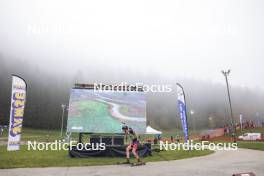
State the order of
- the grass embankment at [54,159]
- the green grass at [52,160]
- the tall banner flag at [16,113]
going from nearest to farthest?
1. the tall banner flag at [16,113]
2. the green grass at [52,160]
3. the grass embankment at [54,159]

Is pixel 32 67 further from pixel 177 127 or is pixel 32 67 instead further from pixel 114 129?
pixel 114 129

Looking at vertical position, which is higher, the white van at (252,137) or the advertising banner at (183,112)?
the advertising banner at (183,112)

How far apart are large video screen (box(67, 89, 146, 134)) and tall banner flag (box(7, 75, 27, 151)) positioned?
17.3 feet

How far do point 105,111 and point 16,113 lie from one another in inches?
282

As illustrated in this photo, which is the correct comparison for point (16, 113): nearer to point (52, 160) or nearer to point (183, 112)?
point (52, 160)

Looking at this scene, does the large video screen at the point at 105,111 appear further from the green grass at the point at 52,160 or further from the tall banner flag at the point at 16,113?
the tall banner flag at the point at 16,113

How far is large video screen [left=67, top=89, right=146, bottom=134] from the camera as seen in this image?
58.8 ft

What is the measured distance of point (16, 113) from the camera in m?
12.5

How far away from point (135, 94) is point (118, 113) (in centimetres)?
200

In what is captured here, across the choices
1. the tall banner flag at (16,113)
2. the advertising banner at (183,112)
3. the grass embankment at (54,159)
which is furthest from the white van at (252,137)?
the tall banner flag at (16,113)

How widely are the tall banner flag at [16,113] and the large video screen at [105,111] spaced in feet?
17.3

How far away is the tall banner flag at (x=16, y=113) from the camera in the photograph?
39.8ft

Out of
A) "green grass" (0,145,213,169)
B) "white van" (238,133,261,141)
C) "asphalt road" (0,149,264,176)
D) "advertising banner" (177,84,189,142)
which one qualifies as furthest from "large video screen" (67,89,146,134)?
"white van" (238,133,261,141)

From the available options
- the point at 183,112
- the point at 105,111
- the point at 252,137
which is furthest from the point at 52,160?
the point at 252,137
